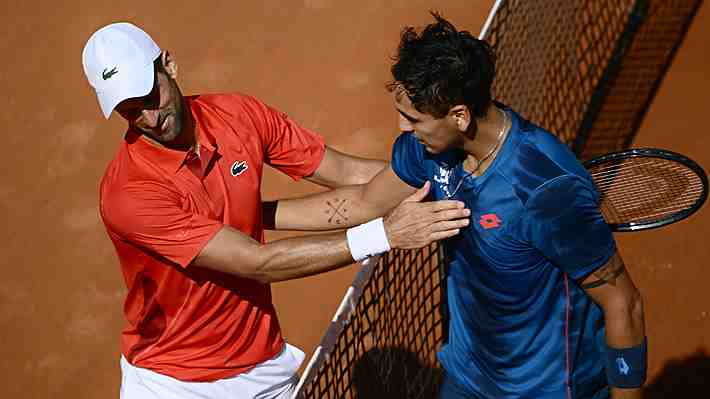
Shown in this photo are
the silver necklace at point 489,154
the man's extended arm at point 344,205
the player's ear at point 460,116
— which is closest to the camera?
the player's ear at point 460,116

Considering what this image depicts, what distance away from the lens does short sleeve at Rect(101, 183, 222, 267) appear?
3.69 metres

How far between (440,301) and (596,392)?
67.4 inches

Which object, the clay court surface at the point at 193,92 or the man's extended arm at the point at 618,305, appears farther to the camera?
the clay court surface at the point at 193,92

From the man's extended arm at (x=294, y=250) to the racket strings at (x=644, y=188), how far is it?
3.34ft

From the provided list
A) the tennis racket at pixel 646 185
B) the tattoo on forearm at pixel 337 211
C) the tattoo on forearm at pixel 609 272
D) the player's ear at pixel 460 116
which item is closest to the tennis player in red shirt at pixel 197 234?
the tattoo on forearm at pixel 337 211

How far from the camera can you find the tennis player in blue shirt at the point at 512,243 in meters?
3.18

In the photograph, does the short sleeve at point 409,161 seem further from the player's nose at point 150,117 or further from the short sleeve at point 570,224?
the player's nose at point 150,117

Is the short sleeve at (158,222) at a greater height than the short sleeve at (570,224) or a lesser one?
lesser

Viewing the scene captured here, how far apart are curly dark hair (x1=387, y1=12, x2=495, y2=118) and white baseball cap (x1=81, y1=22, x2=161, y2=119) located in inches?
38.4

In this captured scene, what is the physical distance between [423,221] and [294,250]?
0.61m

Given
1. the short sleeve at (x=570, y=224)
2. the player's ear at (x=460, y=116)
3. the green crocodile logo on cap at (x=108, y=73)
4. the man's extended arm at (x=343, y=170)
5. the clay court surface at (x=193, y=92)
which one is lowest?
the clay court surface at (x=193, y=92)

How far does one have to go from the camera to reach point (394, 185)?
13.1ft

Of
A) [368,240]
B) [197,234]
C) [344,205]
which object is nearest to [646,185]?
[344,205]

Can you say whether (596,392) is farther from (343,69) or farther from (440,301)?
(343,69)
